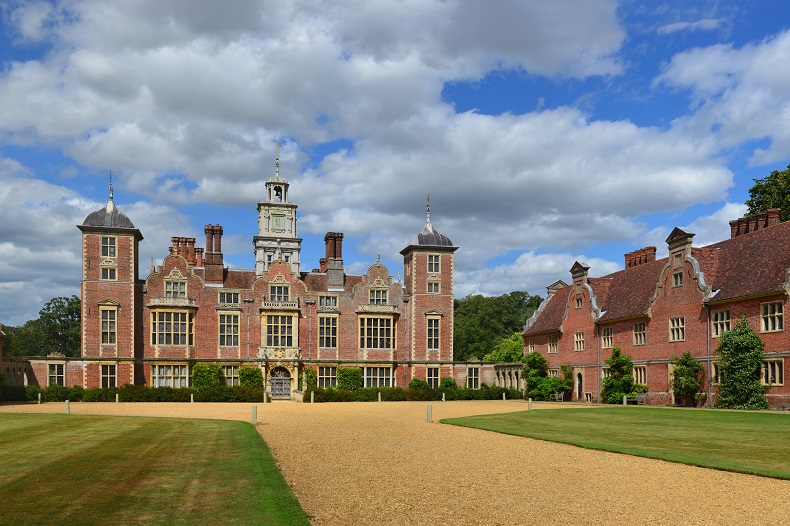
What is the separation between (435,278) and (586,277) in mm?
11017

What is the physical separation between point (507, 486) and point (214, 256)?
41.5 m

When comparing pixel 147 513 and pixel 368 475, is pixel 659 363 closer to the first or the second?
pixel 368 475

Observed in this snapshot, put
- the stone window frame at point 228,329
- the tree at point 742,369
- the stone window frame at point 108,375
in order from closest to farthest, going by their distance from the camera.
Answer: the tree at point 742,369 < the stone window frame at point 108,375 < the stone window frame at point 228,329

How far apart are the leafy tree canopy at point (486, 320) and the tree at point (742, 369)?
47.7 metres

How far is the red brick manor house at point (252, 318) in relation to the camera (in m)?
47.1

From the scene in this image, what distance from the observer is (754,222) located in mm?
36812

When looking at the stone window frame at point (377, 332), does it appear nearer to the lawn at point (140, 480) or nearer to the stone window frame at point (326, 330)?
the stone window frame at point (326, 330)

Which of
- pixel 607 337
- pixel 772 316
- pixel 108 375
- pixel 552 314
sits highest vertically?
pixel 552 314

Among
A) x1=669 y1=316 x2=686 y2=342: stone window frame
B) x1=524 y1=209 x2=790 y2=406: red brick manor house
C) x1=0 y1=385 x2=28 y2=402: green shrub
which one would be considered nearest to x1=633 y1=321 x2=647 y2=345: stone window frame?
x1=524 y1=209 x2=790 y2=406: red brick manor house

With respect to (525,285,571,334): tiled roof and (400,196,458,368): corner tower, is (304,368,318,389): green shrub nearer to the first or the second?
(400,196,458,368): corner tower

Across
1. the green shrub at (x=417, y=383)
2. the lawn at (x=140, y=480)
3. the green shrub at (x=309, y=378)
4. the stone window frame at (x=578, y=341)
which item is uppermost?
the stone window frame at (x=578, y=341)

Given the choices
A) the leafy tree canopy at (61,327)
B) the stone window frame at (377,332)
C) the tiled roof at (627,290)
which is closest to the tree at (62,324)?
the leafy tree canopy at (61,327)

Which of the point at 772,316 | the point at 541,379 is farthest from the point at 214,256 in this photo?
the point at 772,316

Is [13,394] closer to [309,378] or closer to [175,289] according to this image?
[175,289]
